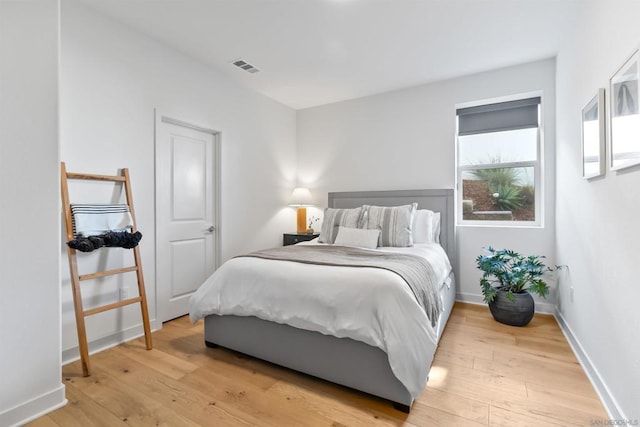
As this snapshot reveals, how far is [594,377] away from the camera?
70.8 inches

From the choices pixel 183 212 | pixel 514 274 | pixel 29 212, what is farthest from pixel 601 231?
pixel 183 212

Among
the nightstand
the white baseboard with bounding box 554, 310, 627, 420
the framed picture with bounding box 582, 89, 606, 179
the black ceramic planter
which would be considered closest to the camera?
the white baseboard with bounding box 554, 310, 627, 420

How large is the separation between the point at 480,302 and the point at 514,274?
26.6 inches

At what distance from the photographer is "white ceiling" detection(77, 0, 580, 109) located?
2.28 m

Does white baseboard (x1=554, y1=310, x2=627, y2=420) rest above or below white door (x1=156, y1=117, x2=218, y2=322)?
below

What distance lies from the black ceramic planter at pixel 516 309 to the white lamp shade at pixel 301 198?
260 cm

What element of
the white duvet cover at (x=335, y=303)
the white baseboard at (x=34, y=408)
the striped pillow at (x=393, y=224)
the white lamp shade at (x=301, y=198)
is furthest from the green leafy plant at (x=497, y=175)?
the white baseboard at (x=34, y=408)

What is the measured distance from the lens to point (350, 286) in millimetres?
1734

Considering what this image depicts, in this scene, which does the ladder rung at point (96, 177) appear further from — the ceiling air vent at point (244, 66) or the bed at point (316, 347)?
the ceiling air vent at point (244, 66)

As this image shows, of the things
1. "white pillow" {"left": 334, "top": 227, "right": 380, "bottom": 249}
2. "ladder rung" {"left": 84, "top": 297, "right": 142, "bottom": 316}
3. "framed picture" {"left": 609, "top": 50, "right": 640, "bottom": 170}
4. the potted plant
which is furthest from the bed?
"framed picture" {"left": 609, "top": 50, "right": 640, "bottom": 170}

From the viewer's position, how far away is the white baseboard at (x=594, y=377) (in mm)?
1489

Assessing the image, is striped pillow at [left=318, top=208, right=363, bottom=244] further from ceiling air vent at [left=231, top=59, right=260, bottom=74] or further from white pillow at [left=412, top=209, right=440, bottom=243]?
ceiling air vent at [left=231, top=59, right=260, bottom=74]

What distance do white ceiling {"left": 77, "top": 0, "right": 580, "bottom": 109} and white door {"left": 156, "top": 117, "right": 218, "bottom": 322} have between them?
33.4 inches

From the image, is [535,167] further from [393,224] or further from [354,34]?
[354,34]
